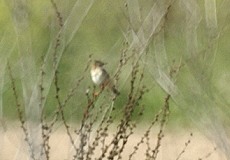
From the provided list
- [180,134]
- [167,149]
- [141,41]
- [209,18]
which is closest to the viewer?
[141,41]

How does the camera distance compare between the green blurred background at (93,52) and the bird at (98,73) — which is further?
the green blurred background at (93,52)

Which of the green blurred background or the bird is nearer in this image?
the bird

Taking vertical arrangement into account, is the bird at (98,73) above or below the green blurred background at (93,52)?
below

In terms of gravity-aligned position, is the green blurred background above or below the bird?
above

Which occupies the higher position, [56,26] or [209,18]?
[56,26]

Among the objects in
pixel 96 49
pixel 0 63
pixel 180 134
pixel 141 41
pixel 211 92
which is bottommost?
pixel 211 92

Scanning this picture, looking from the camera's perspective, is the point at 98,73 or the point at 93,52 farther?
the point at 93,52

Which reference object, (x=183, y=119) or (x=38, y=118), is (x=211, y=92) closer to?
(x=38, y=118)

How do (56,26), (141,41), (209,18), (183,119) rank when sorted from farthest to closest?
1. (183,119)
2. (56,26)
3. (209,18)
4. (141,41)

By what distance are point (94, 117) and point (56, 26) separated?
31.7 inches

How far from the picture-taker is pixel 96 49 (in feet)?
36.6

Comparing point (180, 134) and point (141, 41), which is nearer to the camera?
point (141, 41)

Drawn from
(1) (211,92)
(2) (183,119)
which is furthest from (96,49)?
(1) (211,92)

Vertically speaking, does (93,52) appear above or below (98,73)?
above
